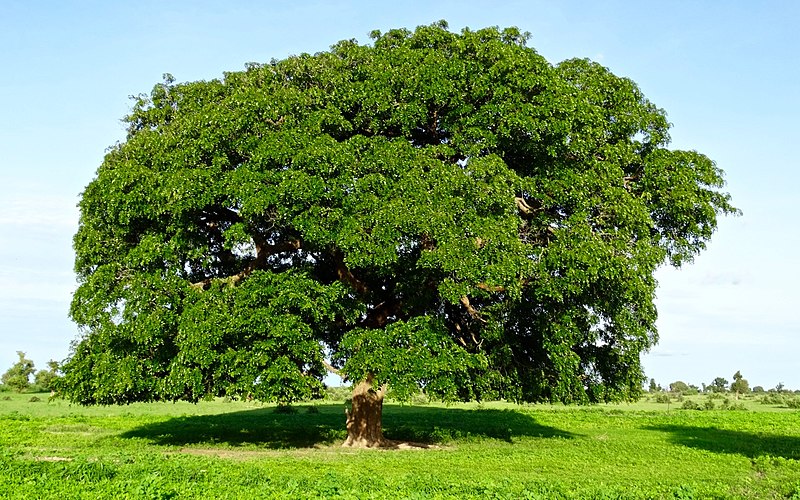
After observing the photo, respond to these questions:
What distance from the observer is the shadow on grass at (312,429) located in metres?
28.8

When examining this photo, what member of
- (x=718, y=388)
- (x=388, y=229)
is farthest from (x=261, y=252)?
(x=718, y=388)

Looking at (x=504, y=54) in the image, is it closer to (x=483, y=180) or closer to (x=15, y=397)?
(x=483, y=180)

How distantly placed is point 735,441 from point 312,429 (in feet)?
63.4

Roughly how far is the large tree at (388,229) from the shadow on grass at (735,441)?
4855 millimetres

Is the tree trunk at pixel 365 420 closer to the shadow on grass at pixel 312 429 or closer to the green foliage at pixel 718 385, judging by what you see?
the shadow on grass at pixel 312 429

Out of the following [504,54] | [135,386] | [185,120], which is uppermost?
[504,54]

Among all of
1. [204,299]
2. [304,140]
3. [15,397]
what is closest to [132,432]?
[204,299]

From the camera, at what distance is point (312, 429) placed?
110 ft

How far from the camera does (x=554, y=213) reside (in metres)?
24.5

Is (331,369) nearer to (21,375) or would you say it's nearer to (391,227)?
(391,227)

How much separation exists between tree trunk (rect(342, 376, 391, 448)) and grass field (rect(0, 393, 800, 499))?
1281 mm

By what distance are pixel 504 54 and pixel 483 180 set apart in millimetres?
5208

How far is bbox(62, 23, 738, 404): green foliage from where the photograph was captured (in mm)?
20812

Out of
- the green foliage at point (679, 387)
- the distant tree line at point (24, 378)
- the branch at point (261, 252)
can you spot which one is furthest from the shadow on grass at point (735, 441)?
the green foliage at point (679, 387)
